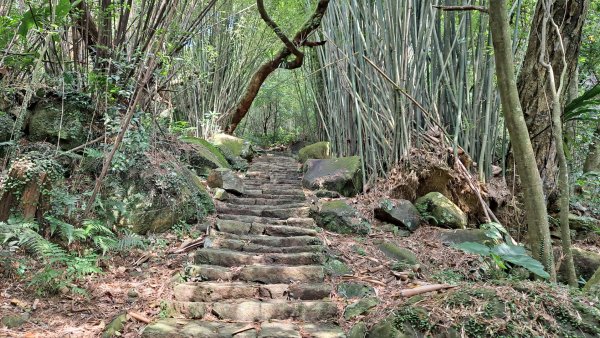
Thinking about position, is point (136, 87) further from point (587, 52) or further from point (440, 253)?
point (587, 52)

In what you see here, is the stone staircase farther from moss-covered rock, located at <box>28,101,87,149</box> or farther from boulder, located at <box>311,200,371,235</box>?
moss-covered rock, located at <box>28,101,87,149</box>

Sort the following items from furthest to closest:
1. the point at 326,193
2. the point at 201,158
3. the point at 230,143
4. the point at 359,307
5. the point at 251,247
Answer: the point at 230,143
the point at 201,158
the point at 326,193
the point at 251,247
the point at 359,307

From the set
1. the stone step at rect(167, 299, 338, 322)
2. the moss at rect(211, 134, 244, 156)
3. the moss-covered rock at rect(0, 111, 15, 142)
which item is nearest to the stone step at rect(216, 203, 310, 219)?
the stone step at rect(167, 299, 338, 322)

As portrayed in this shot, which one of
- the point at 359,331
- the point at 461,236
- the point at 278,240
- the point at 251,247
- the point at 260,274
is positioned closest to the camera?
the point at 359,331

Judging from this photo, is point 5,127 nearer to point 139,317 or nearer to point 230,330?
point 139,317

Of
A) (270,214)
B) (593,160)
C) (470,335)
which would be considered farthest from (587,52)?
(470,335)

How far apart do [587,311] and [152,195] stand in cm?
271

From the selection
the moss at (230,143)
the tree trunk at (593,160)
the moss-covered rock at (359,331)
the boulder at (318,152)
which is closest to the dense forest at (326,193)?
the moss-covered rock at (359,331)

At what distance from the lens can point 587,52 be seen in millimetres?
5164

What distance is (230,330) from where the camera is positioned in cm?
184

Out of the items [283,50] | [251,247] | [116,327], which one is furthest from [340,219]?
[283,50]

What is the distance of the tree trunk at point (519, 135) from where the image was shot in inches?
70.8

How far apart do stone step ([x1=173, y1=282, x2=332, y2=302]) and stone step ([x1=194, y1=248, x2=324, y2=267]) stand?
0.27 metres

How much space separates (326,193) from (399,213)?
0.78 meters
